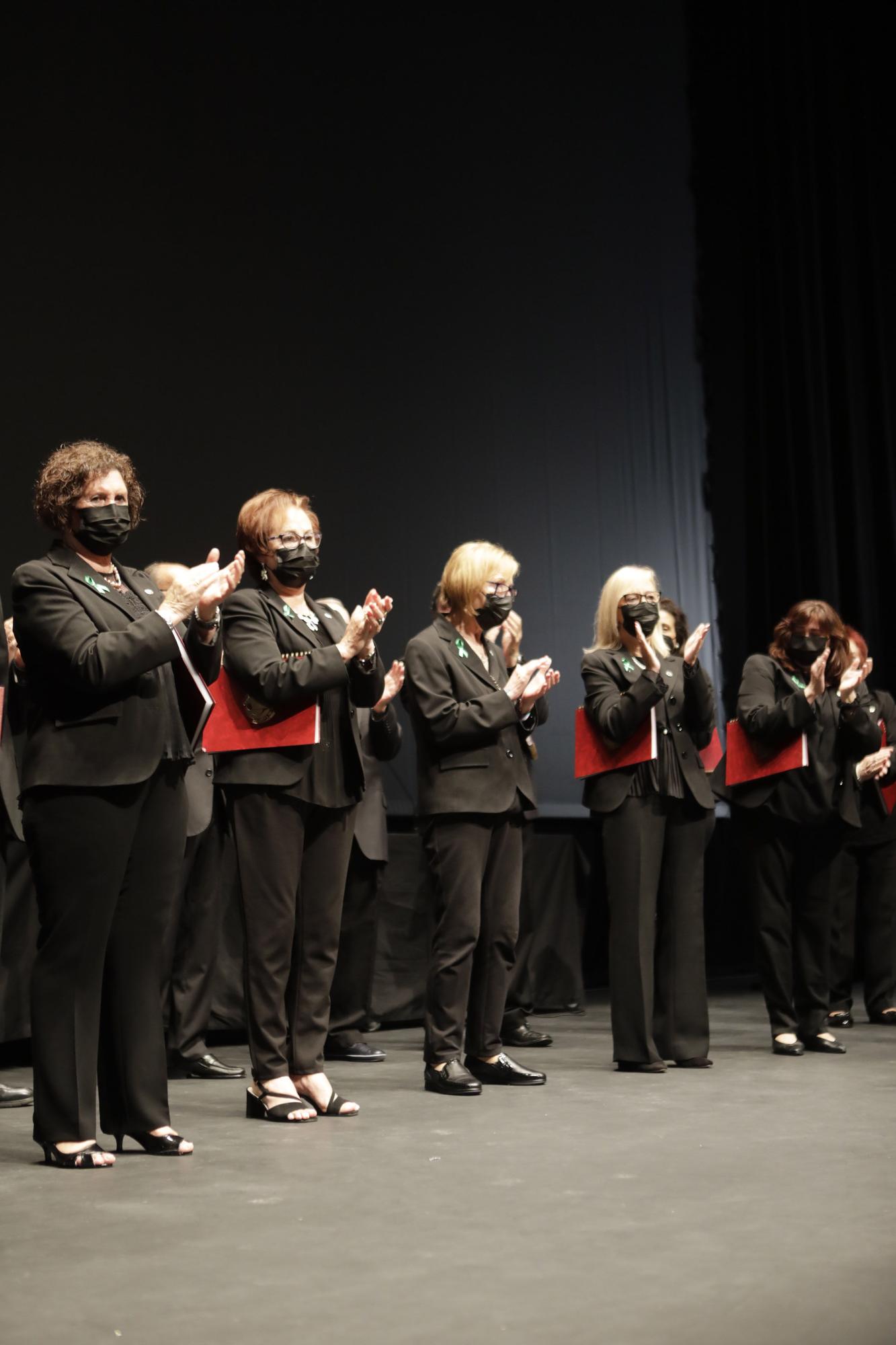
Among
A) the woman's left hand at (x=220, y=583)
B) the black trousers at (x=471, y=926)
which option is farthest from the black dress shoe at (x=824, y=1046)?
the woman's left hand at (x=220, y=583)

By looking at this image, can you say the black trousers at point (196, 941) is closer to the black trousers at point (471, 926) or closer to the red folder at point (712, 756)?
the black trousers at point (471, 926)

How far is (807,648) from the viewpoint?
15.4 ft

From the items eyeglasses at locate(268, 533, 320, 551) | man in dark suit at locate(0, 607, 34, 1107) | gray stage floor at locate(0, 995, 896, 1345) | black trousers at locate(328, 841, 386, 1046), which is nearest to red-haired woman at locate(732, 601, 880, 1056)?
gray stage floor at locate(0, 995, 896, 1345)

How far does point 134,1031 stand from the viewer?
9.35 ft

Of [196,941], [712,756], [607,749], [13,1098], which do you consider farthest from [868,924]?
[13,1098]

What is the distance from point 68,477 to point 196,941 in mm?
2056

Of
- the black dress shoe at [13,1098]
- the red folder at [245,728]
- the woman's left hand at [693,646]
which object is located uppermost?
the woman's left hand at [693,646]

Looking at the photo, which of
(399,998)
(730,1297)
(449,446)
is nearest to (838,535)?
(449,446)

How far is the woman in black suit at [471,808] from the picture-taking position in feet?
12.5

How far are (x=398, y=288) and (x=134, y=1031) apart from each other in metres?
4.43

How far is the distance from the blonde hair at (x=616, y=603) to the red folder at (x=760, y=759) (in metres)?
0.41

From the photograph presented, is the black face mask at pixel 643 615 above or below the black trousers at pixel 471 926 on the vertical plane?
above

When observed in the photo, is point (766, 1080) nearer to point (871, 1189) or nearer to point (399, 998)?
point (871, 1189)

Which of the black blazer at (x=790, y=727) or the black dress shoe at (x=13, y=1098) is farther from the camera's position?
the black blazer at (x=790, y=727)
